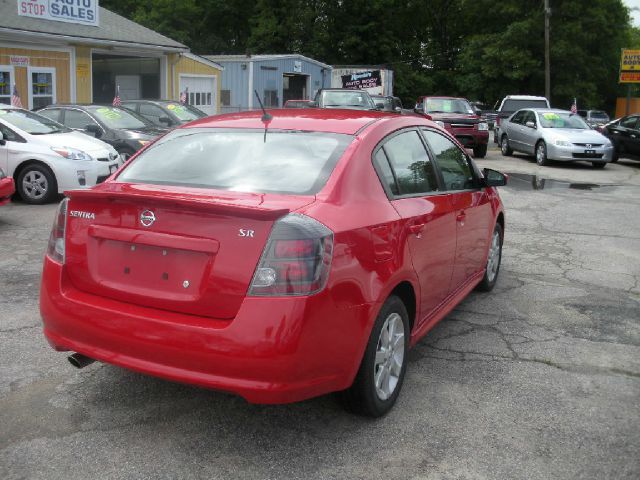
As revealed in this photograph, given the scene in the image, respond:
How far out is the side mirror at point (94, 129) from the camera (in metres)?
12.9

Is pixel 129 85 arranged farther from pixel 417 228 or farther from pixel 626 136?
pixel 417 228

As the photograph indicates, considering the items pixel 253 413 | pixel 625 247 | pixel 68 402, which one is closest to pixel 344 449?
pixel 253 413

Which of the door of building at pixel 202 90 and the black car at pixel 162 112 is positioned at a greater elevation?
the door of building at pixel 202 90

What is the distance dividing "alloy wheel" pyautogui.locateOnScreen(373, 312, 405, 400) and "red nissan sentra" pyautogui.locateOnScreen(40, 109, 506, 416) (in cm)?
1

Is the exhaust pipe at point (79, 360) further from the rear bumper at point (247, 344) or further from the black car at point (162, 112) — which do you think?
the black car at point (162, 112)

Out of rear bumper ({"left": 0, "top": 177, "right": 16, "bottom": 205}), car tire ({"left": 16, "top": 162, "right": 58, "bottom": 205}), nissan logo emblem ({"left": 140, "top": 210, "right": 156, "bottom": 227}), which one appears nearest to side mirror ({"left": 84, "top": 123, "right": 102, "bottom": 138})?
car tire ({"left": 16, "top": 162, "right": 58, "bottom": 205})

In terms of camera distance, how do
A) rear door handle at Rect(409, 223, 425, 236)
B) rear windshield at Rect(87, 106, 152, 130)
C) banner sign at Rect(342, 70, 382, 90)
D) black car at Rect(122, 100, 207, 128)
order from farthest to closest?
banner sign at Rect(342, 70, 382, 90) → black car at Rect(122, 100, 207, 128) → rear windshield at Rect(87, 106, 152, 130) → rear door handle at Rect(409, 223, 425, 236)

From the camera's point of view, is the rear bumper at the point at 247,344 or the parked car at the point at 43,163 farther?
the parked car at the point at 43,163

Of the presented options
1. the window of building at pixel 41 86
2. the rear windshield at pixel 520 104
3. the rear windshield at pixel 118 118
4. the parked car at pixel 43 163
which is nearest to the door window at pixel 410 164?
the parked car at pixel 43 163

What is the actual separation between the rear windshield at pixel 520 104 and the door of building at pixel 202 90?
10.9 m

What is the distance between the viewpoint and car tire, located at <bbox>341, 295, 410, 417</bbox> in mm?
3439

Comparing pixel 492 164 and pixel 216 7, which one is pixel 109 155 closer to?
pixel 492 164

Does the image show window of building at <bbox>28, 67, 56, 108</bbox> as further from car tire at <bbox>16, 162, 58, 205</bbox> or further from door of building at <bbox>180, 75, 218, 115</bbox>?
car tire at <bbox>16, 162, 58, 205</bbox>

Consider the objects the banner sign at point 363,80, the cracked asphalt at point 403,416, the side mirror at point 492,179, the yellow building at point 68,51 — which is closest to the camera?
the cracked asphalt at point 403,416
